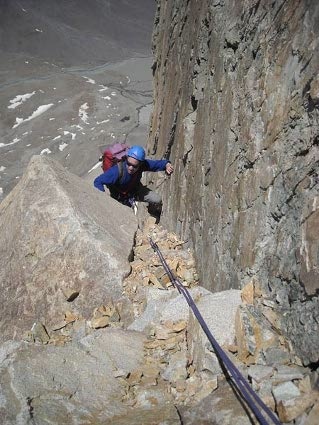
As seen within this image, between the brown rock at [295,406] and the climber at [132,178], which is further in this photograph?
the climber at [132,178]

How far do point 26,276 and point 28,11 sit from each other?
6383cm

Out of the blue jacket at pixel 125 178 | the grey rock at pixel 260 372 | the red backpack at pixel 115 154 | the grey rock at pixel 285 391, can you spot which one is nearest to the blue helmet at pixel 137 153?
the blue jacket at pixel 125 178

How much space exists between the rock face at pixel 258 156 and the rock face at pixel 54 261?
127 centimetres

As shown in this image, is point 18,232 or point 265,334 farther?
point 18,232

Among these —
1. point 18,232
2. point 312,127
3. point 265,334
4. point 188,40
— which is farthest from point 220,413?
point 188,40

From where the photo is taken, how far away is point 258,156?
382 cm

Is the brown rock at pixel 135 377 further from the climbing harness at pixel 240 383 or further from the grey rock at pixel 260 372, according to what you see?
the grey rock at pixel 260 372

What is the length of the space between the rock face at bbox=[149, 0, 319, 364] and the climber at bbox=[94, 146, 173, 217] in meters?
0.99

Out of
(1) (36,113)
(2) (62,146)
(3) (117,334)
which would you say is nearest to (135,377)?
(3) (117,334)

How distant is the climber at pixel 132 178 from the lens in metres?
7.20

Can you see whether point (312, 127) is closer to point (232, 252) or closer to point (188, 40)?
point (232, 252)

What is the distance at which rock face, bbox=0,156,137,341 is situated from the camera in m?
5.30

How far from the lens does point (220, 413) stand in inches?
114

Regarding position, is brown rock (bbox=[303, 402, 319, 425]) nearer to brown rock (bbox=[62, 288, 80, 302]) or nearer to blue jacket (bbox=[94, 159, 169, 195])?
brown rock (bbox=[62, 288, 80, 302])
